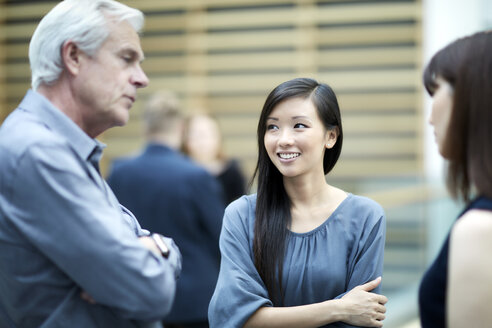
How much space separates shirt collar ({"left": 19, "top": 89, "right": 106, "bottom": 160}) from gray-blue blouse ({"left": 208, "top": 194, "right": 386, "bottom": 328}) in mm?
595

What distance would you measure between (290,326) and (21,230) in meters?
0.83

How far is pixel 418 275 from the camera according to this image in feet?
16.3

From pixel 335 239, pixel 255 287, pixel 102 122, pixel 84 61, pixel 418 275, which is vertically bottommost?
pixel 418 275

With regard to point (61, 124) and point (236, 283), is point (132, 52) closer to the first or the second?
point (61, 124)

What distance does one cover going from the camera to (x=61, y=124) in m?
1.61

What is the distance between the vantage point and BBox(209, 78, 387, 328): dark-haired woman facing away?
188 centimetres

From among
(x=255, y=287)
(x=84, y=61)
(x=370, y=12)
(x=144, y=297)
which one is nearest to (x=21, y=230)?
(x=144, y=297)

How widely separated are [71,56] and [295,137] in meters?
0.74

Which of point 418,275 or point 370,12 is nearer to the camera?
point 418,275

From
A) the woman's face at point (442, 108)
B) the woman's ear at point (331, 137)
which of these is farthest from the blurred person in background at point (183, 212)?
the woman's face at point (442, 108)

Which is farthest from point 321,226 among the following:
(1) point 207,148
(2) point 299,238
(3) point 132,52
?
(1) point 207,148

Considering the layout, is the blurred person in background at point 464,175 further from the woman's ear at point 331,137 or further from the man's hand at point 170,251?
the man's hand at point 170,251

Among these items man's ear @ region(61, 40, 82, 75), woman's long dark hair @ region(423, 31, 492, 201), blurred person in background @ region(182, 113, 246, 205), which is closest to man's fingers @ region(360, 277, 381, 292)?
woman's long dark hair @ region(423, 31, 492, 201)

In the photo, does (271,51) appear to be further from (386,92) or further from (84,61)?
(84,61)
